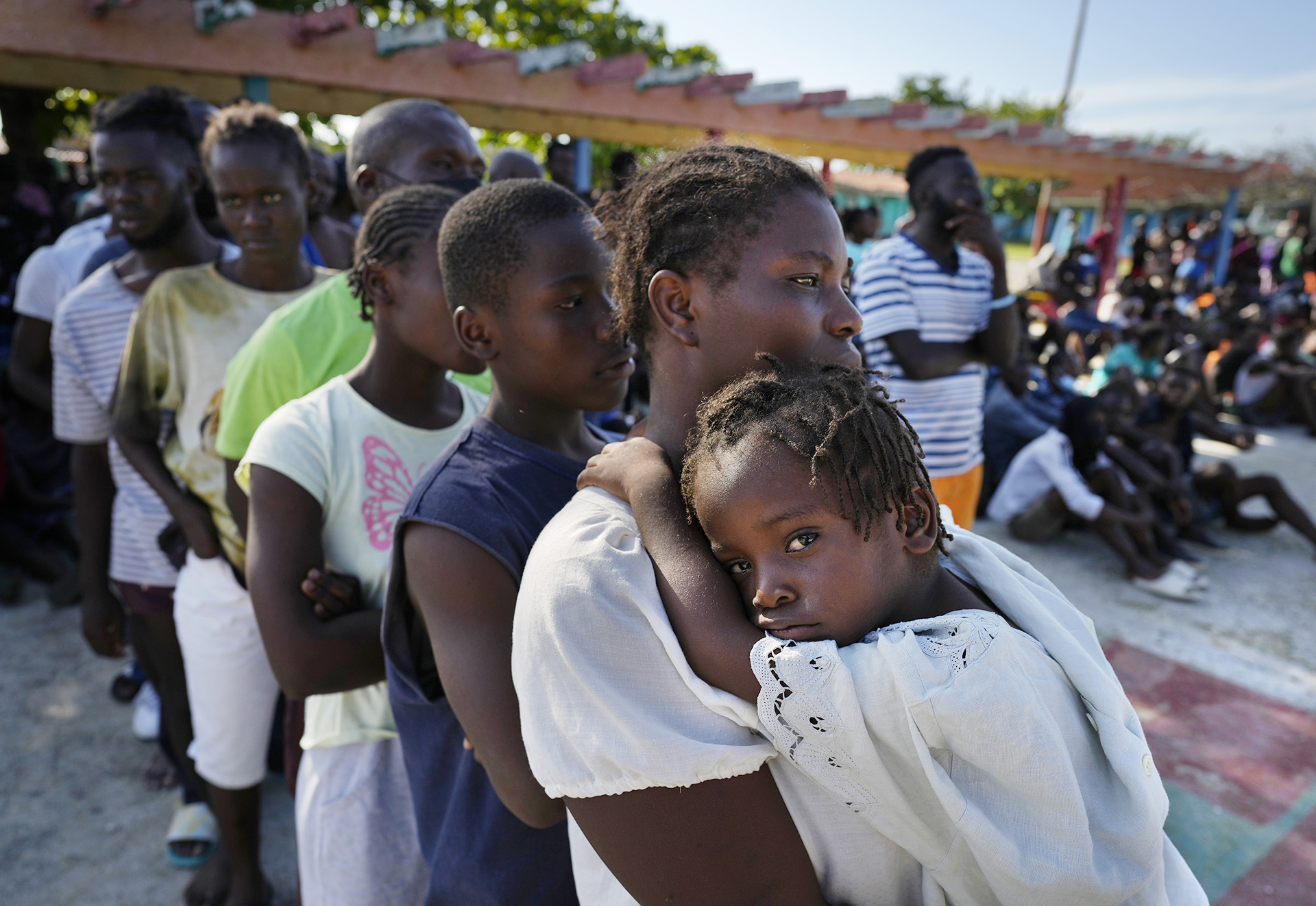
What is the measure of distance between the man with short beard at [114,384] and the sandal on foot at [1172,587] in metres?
4.85

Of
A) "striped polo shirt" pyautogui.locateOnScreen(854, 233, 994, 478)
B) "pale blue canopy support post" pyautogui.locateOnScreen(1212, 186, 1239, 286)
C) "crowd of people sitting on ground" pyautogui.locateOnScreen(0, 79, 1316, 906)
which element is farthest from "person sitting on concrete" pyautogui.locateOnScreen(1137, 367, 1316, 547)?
"pale blue canopy support post" pyautogui.locateOnScreen(1212, 186, 1239, 286)

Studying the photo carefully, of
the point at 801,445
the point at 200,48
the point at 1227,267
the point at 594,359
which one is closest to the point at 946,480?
the point at 594,359

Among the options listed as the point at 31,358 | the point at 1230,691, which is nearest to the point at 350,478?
the point at 31,358

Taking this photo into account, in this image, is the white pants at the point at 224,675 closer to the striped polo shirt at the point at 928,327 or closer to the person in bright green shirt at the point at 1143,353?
the striped polo shirt at the point at 928,327

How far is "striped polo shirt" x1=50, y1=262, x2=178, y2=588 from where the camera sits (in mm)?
2592

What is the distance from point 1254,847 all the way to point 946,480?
1546 millimetres

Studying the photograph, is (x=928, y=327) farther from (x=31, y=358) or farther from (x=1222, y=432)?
(x=1222, y=432)

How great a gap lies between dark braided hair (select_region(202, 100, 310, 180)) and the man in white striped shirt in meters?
2.08

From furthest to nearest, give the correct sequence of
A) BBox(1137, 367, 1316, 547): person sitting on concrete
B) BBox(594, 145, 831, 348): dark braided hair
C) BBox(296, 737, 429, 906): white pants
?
BBox(1137, 367, 1316, 547): person sitting on concrete → BBox(296, 737, 429, 906): white pants → BBox(594, 145, 831, 348): dark braided hair

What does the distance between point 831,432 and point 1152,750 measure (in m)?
3.34

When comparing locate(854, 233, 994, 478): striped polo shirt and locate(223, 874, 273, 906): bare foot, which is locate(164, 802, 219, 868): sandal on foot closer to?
locate(223, 874, 273, 906): bare foot

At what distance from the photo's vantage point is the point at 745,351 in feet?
3.60

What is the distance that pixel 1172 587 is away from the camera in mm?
4828

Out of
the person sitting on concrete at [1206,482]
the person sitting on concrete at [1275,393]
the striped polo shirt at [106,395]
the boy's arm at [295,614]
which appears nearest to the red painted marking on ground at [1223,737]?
the person sitting on concrete at [1206,482]
